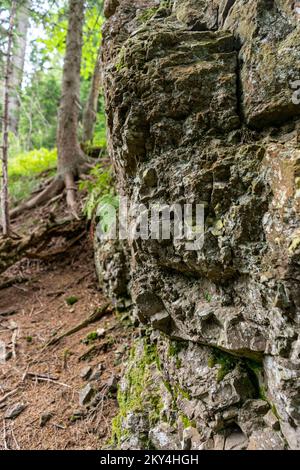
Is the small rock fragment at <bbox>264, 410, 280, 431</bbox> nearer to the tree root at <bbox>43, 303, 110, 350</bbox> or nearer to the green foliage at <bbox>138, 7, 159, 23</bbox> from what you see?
the tree root at <bbox>43, 303, 110, 350</bbox>

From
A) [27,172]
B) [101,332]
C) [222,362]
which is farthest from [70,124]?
[222,362]

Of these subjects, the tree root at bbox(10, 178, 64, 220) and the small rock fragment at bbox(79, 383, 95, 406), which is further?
the tree root at bbox(10, 178, 64, 220)

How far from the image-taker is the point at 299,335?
1.96 m

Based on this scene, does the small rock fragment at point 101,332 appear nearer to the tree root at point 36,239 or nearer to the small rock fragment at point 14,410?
the small rock fragment at point 14,410

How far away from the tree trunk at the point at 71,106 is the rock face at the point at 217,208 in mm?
3836

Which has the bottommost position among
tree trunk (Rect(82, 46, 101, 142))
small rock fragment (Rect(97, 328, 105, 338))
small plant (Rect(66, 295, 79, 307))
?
small rock fragment (Rect(97, 328, 105, 338))

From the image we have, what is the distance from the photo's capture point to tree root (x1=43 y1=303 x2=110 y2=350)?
4398mm

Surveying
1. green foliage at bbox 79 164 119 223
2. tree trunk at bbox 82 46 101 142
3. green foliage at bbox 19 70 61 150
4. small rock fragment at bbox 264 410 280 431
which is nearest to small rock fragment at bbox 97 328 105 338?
green foliage at bbox 79 164 119 223

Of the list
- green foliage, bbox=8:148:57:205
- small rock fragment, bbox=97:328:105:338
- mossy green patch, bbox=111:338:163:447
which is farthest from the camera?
green foliage, bbox=8:148:57:205

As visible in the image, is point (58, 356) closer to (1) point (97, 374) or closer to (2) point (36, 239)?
(1) point (97, 374)

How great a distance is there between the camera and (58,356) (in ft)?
13.7

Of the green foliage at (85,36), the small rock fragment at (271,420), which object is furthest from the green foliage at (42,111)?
the small rock fragment at (271,420)

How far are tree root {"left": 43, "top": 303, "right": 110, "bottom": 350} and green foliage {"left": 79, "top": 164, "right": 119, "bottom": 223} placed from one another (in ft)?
3.66
